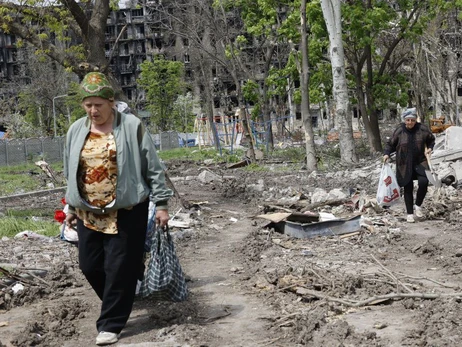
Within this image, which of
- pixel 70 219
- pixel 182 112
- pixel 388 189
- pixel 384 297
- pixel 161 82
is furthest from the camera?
pixel 182 112

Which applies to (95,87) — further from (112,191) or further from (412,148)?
(412,148)

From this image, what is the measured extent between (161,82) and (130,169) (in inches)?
2716

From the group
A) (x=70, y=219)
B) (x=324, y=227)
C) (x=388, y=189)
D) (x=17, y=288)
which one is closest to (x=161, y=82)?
(x=388, y=189)

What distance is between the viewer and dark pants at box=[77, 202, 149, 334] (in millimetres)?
5957

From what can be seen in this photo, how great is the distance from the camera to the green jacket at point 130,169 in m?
5.89

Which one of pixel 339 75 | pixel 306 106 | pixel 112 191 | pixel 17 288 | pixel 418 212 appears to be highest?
pixel 339 75

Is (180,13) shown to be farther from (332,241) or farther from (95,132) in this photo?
(95,132)

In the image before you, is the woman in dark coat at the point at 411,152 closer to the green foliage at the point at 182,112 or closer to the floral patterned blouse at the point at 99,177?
the floral patterned blouse at the point at 99,177

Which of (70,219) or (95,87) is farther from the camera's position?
(70,219)

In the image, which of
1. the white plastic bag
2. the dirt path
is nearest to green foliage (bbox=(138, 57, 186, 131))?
the white plastic bag

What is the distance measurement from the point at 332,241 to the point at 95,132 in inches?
194

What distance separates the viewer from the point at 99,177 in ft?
19.6

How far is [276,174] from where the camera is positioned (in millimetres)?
24828

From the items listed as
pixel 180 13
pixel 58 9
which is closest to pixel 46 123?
pixel 180 13
